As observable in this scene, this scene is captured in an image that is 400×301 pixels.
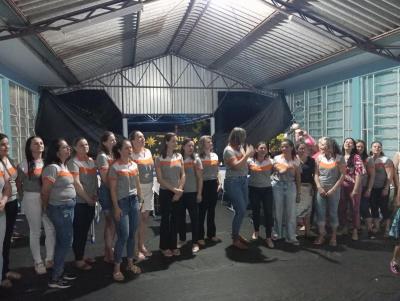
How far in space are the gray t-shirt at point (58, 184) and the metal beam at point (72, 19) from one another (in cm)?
207

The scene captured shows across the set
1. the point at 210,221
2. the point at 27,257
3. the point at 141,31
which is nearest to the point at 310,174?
the point at 210,221

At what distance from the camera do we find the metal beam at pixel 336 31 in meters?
5.17

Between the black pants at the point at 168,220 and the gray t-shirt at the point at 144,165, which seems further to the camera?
the black pants at the point at 168,220

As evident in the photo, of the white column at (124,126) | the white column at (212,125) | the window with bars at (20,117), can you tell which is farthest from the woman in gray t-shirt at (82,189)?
the white column at (212,125)

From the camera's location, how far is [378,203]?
4.54 m

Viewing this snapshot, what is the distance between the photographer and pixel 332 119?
7.98 m

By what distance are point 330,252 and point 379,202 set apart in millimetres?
1219

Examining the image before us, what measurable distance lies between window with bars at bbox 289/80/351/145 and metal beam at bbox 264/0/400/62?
5.85 ft

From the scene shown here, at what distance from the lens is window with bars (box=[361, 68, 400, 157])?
6180 mm

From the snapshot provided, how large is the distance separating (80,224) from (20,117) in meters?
4.65

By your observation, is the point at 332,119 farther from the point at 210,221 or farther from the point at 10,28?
the point at 10,28

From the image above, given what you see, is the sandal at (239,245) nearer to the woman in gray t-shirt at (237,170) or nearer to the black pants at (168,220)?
the woman in gray t-shirt at (237,170)

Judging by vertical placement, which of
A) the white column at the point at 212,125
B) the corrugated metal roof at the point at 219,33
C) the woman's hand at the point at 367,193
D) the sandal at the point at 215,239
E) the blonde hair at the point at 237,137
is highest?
the corrugated metal roof at the point at 219,33

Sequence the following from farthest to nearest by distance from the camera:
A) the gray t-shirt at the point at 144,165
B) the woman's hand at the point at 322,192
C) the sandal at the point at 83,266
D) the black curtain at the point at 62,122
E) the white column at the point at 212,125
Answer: the white column at the point at 212,125 < the black curtain at the point at 62,122 < the woman's hand at the point at 322,192 < the gray t-shirt at the point at 144,165 < the sandal at the point at 83,266
